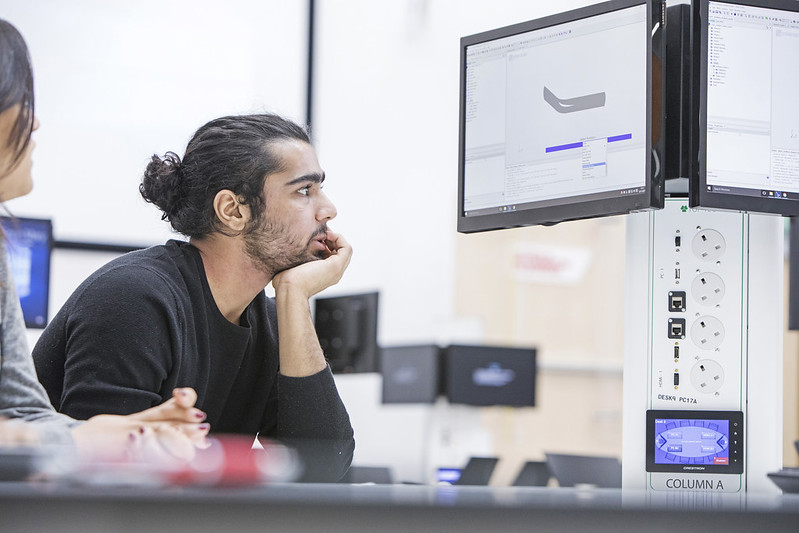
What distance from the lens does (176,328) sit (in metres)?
1.61

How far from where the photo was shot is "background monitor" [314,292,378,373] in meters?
3.10

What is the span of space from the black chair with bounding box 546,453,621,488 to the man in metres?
0.46

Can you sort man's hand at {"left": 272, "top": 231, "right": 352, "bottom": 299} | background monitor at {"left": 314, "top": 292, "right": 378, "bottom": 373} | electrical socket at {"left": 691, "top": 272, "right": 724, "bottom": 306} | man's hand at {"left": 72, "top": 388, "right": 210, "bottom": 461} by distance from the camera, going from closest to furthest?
man's hand at {"left": 72, "top": 388, "right": 210, "bottom": 461} → electrical socket at {"left": 691, "top": 272, "right": 724, "bottom": 306} → man's hand at {"left": 272, "top": 231, "right": 352, "bottom": 299} → background monitor at {"left": 314, "top": 292, "right": 378, "bottom": 373}

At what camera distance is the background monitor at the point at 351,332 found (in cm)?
310

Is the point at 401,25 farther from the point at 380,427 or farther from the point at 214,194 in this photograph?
the point at 214,194

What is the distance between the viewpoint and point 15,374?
1264 mm

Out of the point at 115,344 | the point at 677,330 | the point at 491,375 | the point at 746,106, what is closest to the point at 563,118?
the point at 746,106

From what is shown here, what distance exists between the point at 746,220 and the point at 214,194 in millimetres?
941

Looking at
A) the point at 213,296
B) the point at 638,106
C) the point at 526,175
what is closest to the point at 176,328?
the point at 213,296

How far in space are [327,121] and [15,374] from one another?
3.67 m

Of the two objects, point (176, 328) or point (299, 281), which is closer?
point (176, 328)

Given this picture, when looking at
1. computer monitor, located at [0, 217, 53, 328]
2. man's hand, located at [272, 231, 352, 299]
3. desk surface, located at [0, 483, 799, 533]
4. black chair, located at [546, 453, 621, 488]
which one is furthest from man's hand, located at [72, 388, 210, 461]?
computer monitor, located at [0, 217, 53, 328]

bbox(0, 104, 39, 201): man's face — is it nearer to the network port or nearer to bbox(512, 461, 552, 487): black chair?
the network port

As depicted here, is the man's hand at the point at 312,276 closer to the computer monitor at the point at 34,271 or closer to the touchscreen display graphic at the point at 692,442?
the touchscreen display graphic at the point at 692,442
